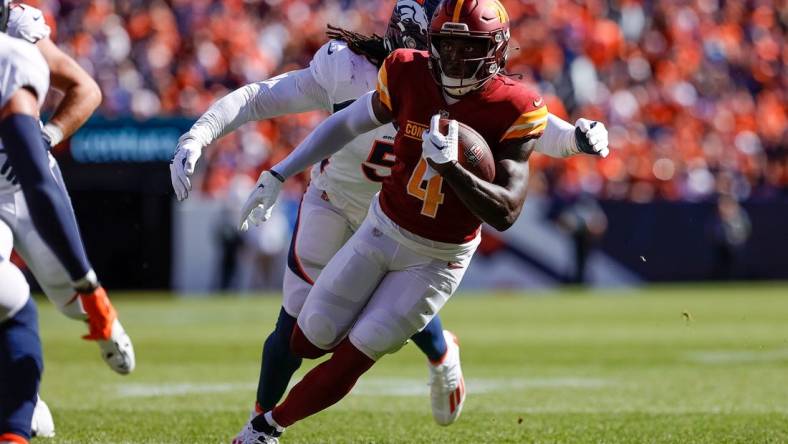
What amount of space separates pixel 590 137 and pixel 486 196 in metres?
0.71

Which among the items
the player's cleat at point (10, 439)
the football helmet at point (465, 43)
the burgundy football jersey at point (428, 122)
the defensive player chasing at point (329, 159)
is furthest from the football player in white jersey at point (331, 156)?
the player's cleat at point (10, 439)

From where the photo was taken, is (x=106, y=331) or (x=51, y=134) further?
(x=51, y=134)

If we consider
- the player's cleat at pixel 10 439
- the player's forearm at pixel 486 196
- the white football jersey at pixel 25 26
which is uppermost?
the white football jersey at pixel 25 26

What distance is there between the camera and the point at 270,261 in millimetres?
15227

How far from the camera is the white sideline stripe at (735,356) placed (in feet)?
27.6

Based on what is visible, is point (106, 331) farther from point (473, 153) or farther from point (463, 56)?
point (463, 56)

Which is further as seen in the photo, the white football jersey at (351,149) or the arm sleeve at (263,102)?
the white football jersey at (351,149)

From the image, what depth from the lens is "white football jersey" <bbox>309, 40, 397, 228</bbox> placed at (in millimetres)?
4957

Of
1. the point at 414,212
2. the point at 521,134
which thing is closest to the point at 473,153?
the point at 521,134

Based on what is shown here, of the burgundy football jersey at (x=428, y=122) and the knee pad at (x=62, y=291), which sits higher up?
the burgundy football jersey at (x=428, y=122)

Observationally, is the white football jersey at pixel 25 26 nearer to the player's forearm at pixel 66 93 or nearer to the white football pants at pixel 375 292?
the player's forearm at pixel 66 93

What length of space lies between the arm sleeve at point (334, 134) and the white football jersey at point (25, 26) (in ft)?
3.19

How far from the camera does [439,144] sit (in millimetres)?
3846

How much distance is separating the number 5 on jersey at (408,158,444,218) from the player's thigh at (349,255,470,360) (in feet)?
0.67
